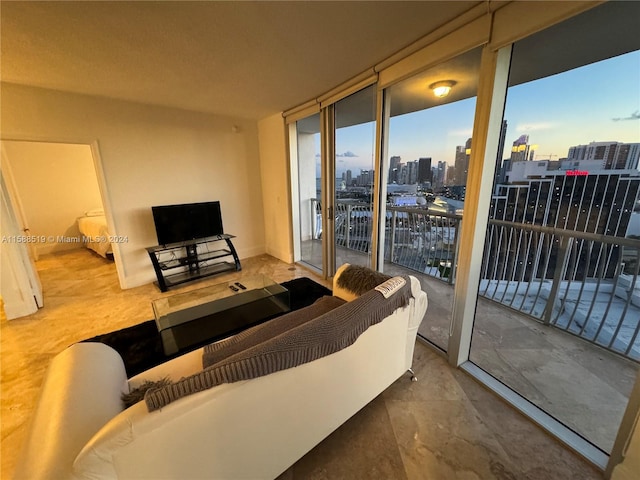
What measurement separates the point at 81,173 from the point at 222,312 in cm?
557

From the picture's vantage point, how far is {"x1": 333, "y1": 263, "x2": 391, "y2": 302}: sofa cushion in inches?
67.3

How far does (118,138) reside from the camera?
3105mm

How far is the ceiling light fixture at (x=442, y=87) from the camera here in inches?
84.5

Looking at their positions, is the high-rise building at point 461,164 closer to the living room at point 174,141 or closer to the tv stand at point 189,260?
the living room at point 174,141

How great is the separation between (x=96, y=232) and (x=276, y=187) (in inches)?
137

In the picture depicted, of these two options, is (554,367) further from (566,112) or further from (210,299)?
(210,299)

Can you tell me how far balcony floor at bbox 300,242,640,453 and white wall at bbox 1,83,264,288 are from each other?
3528mm

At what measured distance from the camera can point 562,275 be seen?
2.23m

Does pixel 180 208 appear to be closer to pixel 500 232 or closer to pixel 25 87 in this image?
pixel 25 87

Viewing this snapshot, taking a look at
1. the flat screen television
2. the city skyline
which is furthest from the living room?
the city skyline

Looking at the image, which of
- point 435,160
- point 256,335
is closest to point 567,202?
point 435,160

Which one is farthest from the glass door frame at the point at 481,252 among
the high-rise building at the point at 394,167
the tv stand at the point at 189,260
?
the tv stand at the point at 189,260

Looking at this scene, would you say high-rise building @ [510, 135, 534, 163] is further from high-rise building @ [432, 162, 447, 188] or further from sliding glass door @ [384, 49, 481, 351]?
high-rise building @ [432, 162, 447, 188]

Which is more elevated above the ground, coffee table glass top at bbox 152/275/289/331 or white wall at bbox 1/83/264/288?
white wall at bbox 1/83/264/288
